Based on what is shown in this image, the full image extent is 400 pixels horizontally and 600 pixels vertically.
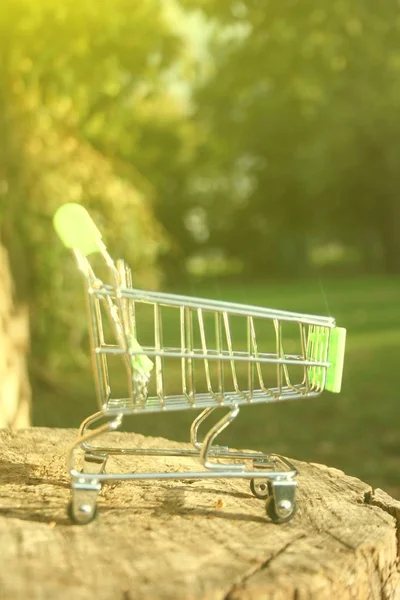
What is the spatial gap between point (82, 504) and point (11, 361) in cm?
400

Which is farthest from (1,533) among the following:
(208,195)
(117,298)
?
(208,195)

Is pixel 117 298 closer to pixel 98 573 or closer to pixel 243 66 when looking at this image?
pixel 98 573

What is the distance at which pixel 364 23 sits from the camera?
31.3 ft

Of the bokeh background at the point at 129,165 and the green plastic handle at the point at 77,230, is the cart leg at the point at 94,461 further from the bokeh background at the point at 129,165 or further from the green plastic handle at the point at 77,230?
the bokeh background at the point at 129,165

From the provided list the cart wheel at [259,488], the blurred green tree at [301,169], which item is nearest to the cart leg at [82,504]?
the cart wheel at [259,488]

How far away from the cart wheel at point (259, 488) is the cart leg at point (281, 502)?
0.28 m

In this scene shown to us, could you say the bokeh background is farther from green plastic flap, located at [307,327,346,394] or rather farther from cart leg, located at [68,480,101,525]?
cart leg, located at [68,480,101,525]

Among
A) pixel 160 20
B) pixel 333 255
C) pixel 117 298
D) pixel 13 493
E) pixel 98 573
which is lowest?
pixel 98 573

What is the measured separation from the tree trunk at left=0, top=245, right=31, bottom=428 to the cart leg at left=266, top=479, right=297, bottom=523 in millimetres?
2833

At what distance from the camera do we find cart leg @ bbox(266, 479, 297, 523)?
8.35 ft

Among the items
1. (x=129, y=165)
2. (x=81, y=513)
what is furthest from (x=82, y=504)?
(x=129, y=165)

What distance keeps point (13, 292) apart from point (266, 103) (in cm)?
2791

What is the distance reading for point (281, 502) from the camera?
101 inches

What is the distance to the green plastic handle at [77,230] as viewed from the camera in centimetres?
259
